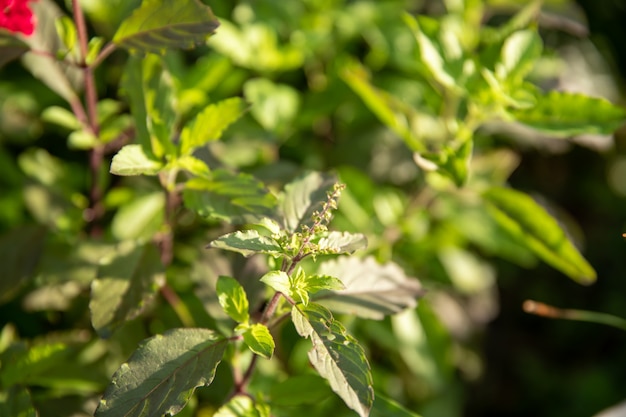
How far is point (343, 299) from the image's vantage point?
113 cm

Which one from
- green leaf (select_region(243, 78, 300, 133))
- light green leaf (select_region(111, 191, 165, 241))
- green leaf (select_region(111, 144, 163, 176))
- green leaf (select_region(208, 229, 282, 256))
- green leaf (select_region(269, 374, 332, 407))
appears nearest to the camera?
green leaf (select_region(208, 229, 282, 256))

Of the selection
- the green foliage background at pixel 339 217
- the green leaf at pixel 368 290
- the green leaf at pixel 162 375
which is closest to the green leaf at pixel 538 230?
the green foliage background at pixel 339 217

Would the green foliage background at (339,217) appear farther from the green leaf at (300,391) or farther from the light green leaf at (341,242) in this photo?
the light green leaf at (341,242)

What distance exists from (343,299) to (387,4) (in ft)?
3.57

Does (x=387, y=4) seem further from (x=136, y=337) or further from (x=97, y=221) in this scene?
(x=136, y=337)

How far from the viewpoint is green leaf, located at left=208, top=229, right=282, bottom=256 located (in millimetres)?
906

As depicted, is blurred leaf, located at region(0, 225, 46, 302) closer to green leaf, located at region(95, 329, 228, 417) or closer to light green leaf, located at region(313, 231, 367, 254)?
green leaf, located at region(95, 329, 228, 417)

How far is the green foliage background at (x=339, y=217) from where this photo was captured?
52.6 inches

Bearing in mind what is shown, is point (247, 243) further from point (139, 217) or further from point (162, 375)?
point (139, 217)

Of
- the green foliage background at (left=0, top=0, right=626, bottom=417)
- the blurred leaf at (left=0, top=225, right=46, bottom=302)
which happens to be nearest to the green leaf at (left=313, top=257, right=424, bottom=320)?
the green foliage background at (left=0, top=0, right=626, bottom=417)

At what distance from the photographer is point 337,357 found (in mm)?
938

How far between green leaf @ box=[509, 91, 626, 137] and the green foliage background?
0.02m

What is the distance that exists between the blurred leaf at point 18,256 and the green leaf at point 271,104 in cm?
56

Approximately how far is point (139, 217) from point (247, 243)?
0.54 metres
